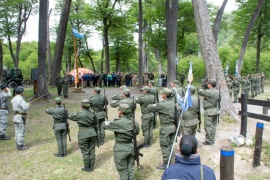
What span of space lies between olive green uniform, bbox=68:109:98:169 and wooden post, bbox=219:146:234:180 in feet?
12.2

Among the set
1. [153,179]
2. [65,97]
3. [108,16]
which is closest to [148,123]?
[153,179]

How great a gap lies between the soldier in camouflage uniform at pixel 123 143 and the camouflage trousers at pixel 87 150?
54.8 inches

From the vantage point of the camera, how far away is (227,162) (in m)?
4.04

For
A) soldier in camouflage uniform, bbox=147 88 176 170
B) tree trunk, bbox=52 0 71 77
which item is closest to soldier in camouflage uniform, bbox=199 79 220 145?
soldier in camouflage uniform, bbox=147 88 176 170

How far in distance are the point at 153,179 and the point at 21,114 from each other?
4.73 meters

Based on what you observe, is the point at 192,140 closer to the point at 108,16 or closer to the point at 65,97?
the point at 65,97

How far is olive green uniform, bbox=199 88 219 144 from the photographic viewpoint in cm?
830

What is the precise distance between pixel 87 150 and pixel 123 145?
1618 millimetres

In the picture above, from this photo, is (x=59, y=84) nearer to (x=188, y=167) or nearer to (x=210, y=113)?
(x=210, y=113)

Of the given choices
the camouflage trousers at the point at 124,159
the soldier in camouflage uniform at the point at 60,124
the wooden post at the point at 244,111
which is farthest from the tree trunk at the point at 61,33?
the camouflage trousers at the point at 124,159

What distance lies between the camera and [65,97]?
18.6 meters

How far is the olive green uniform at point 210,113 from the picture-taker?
8.30m

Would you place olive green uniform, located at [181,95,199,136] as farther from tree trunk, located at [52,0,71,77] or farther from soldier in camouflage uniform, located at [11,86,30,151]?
tree trunk, located at [52,0,71,77]

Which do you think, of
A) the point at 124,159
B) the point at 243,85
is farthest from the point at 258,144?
the point at 243,85
